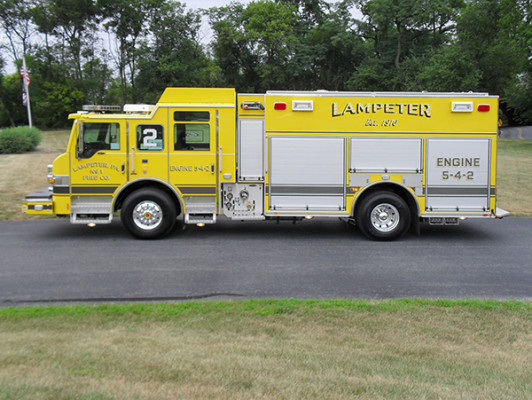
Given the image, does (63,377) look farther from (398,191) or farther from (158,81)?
(158,81)

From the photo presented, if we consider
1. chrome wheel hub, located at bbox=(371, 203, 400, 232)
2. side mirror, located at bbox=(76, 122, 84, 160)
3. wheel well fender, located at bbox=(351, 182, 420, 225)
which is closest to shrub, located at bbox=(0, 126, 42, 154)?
side mirror, located at bbox=(76, 122, 84, 160)

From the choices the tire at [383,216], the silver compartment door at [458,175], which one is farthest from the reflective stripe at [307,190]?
the silver compartment door at [458,175]

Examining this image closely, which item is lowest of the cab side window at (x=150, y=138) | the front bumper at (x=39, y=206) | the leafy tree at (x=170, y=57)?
the front bumper at (x=39, y=206)

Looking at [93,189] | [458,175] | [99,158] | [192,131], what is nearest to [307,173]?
[192,131]

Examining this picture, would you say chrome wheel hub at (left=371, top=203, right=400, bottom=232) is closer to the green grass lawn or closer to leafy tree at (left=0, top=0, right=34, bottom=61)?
the green grass lawn

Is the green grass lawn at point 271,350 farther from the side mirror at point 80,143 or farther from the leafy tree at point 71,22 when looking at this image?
the leafy tree at point 71,22

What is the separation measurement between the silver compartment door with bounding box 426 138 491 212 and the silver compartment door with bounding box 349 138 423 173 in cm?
27

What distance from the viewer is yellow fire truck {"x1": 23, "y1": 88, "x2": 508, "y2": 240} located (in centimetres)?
1055

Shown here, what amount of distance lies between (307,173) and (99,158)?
13.0 ft

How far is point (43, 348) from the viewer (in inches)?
190

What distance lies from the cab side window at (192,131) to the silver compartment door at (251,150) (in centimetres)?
65

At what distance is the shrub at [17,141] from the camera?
87.1 feet

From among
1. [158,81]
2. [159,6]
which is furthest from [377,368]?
[159,6]

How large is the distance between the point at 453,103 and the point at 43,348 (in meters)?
8.46
